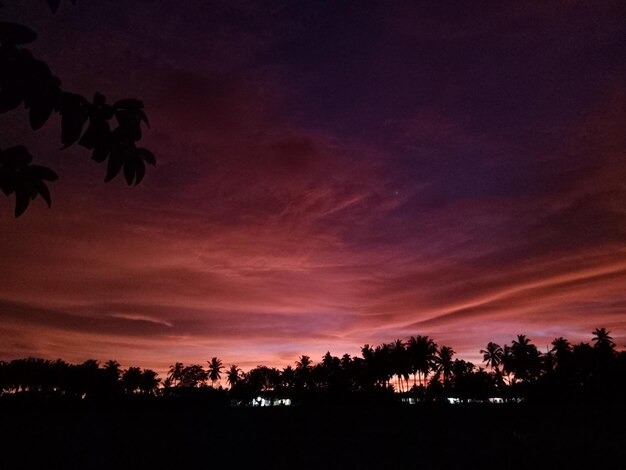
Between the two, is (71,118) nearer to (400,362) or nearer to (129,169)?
(129,169)

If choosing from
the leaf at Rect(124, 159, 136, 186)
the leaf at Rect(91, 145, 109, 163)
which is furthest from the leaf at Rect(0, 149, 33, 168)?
the leaf at Rect(124, 159, 136, 186)

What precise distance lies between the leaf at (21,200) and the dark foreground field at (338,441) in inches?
831

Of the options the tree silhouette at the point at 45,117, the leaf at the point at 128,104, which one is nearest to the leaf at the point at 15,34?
the tree silhouette at the point at 45,117

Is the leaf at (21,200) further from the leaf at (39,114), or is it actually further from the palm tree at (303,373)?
the palm tree at (303,373)

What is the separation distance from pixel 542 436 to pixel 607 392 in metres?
44.5

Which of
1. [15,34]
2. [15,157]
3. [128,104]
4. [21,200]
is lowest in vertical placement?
[21,200]

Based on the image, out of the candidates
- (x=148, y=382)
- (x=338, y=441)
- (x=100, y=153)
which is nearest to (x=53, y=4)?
(x=100, y=153)

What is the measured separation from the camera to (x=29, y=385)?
370ft

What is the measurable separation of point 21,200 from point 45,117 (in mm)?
383

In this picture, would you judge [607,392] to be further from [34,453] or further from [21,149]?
[21,149]

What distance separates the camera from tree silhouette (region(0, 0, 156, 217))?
1.73m

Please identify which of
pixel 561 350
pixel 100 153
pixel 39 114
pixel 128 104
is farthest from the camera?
pixel 561 350

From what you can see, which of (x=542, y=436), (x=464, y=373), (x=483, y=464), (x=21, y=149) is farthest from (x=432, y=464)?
(x=464, y=373)

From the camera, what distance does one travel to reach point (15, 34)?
1.70 meters
